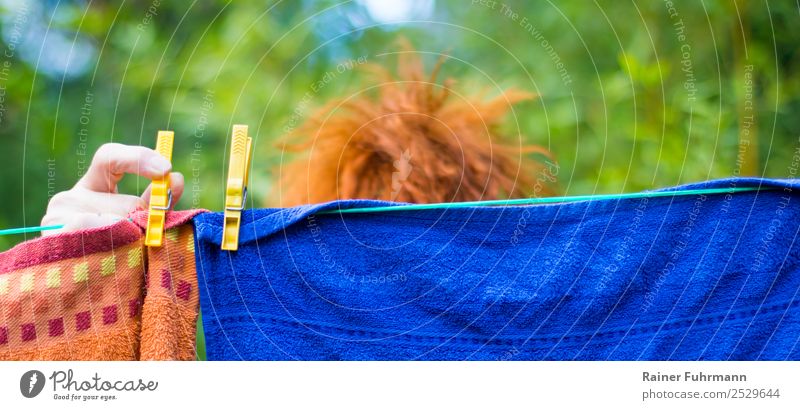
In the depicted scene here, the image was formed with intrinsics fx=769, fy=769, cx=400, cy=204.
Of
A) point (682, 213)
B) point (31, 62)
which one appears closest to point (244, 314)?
point (682, 213)

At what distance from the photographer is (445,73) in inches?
62.2

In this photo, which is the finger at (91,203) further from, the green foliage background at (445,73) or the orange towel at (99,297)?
the green foliage background at (445,73)

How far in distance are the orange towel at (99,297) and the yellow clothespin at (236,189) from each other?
33mm

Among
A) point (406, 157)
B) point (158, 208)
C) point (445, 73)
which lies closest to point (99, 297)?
point (158, 208)

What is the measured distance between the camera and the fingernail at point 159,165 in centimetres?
59

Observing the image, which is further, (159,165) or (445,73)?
(445,73)

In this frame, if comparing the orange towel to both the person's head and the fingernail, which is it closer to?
the fingernail

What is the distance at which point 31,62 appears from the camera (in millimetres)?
1713

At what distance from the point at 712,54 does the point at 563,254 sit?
3.58 feet

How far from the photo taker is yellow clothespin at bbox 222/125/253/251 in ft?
1.94

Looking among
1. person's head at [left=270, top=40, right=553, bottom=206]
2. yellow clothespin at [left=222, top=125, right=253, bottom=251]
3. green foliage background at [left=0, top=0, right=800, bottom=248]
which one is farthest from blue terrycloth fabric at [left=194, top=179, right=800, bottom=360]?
green foliage background at [left=0, top=0, right=800, bottom=248]

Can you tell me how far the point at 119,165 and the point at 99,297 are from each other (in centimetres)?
10

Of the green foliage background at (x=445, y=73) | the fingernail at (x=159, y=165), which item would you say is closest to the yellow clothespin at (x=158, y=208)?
the fingernail at (x=159, y=165)

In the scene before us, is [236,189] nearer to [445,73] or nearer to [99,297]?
[99,297]
